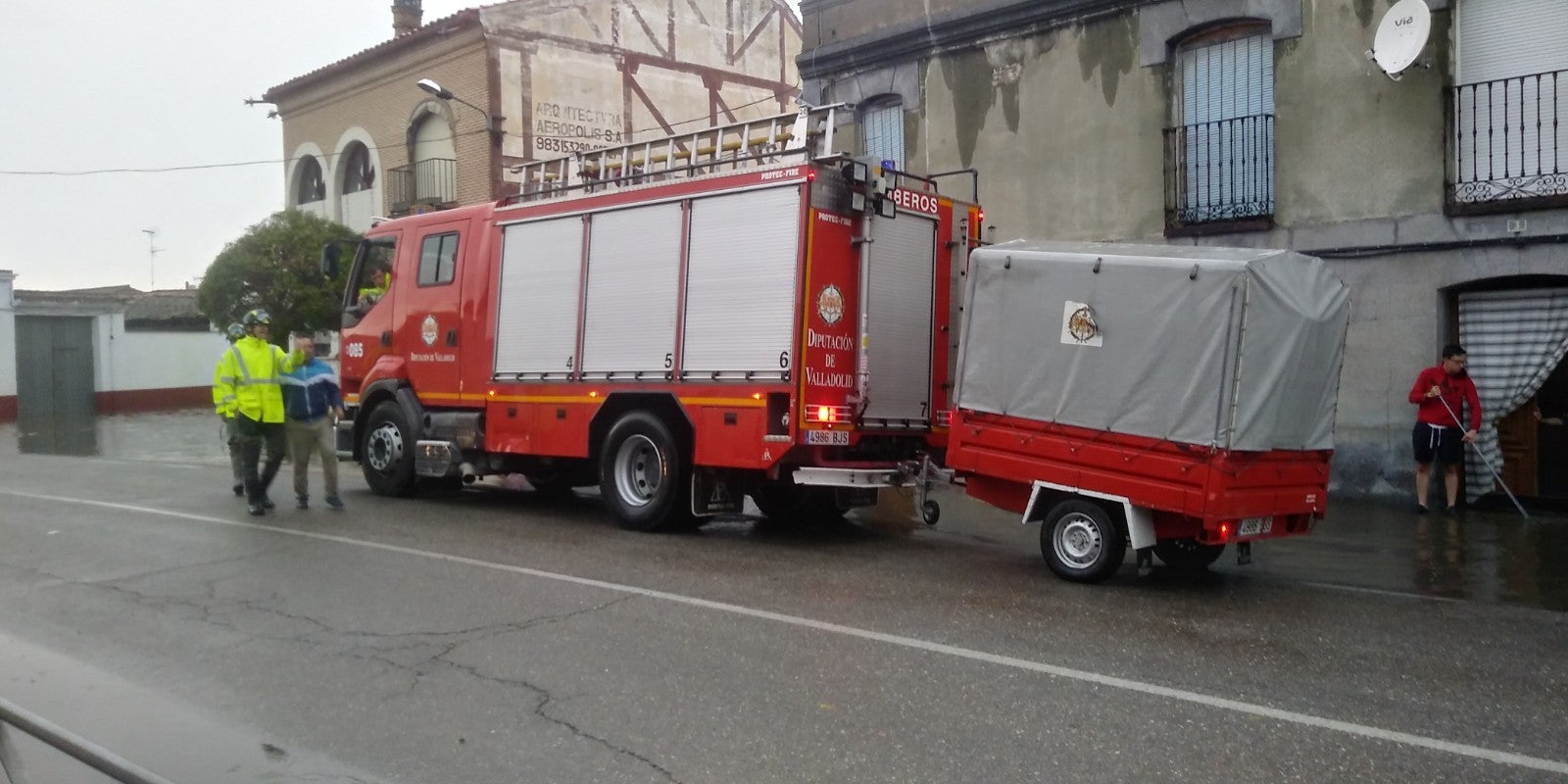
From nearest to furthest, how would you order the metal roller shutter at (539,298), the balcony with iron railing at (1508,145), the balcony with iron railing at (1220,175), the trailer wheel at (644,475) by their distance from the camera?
the trailer wheel at (644,475) → the metal roller shutter at (539,298) → the balcony with iron railing at (1508,145) → the balcony with iron railing at (1220,175)

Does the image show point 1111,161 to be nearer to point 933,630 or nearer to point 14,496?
point 933,630

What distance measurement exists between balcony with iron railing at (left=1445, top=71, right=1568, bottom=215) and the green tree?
18518 millimetres

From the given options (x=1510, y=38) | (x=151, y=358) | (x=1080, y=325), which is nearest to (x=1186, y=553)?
(x=1080, y=325)

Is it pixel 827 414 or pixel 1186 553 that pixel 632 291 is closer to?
pixel 827 414

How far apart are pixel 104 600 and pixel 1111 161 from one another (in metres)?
11.5

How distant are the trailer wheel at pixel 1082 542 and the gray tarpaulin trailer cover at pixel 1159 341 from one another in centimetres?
59

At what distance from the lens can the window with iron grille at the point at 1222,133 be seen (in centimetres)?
1344

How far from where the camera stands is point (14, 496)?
1346 cm

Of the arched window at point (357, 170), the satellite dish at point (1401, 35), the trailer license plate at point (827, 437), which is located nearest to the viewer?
the trailer license plate at point (827, 437)

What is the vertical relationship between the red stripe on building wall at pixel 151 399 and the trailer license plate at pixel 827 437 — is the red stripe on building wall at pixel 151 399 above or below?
below

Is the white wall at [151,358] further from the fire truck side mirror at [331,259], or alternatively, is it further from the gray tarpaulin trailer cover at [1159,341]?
the gray tarpaulin trailer cover at [1159,341]

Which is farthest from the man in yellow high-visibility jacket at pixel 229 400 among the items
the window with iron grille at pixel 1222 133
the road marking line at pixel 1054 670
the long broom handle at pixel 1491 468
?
the long broom handle at pixel 1491 468

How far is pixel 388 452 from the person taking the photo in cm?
1297

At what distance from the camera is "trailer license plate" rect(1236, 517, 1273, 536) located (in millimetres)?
7801
